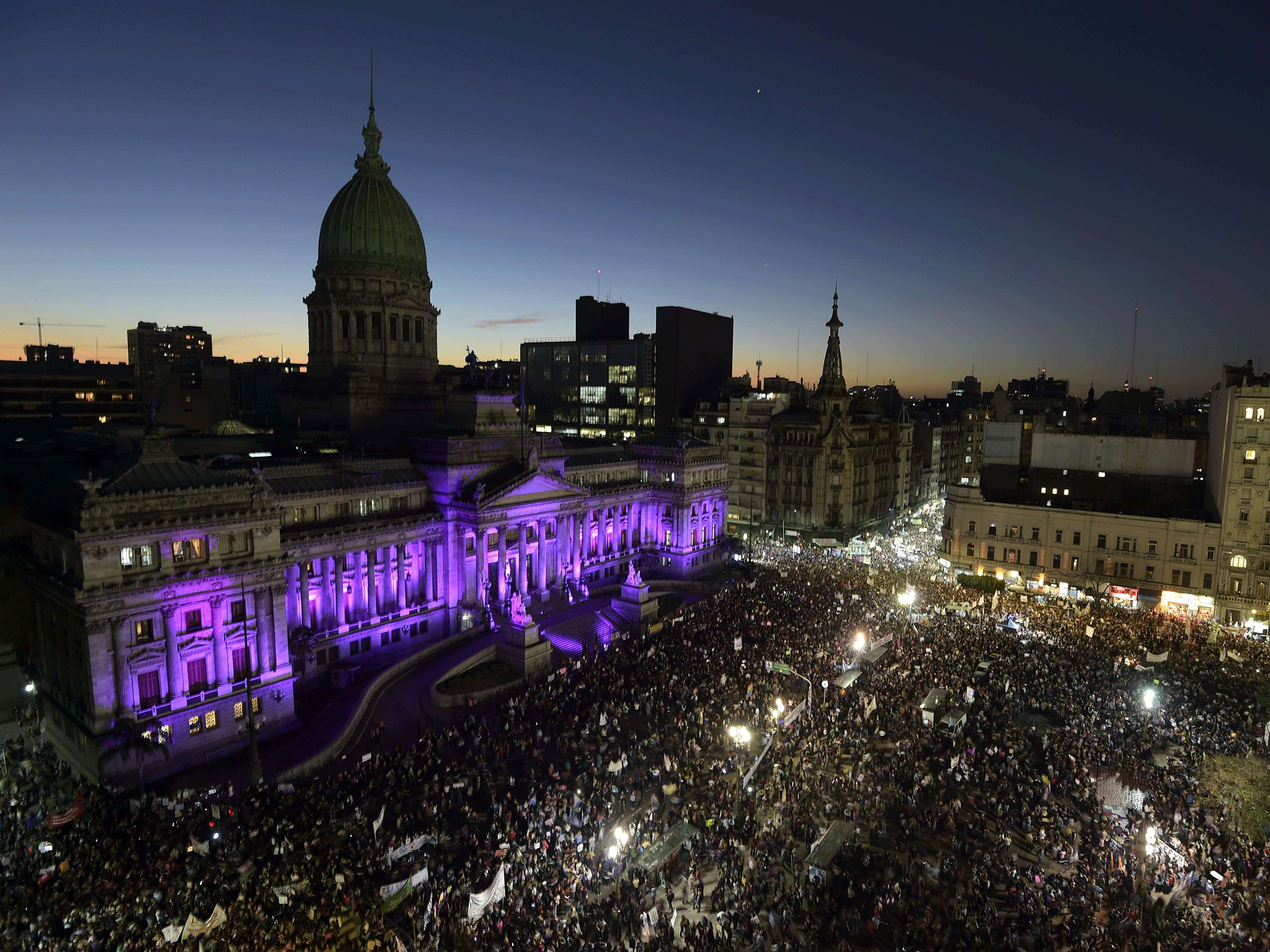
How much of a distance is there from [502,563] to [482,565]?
186 centimetres

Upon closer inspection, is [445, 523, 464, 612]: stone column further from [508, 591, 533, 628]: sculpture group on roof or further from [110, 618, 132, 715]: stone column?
[110, 618, 132, 715]: stone column

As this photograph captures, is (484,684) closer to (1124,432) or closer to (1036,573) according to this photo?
(1036,573)

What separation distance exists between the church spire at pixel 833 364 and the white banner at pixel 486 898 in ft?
270

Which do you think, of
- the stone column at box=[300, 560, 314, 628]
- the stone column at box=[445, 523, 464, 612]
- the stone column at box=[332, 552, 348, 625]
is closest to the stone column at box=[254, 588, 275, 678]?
the stone column at box=[300, 560, 314, 628]

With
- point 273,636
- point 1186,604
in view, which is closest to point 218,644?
point 273,636

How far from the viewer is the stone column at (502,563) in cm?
5759

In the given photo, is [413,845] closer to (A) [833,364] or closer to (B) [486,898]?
(B) [486,898]

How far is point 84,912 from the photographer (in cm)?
2312

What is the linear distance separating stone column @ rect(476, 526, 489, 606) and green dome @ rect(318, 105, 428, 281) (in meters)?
31.4

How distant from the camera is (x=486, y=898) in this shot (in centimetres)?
2350

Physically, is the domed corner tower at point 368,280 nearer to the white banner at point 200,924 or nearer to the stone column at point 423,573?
the stone column at point 423,573

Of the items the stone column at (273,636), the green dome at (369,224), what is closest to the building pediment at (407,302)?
the green dome at (369,224)

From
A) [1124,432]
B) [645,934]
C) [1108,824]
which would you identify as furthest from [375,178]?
[1124,432]

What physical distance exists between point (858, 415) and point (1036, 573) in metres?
39.3
